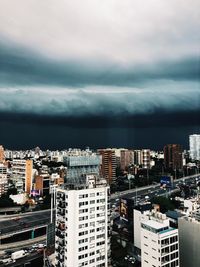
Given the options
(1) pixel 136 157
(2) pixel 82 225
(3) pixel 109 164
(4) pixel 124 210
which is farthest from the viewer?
(1) pixel 136 157

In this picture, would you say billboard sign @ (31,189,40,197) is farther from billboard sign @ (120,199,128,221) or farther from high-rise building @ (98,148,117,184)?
billboard sign @ (120,199,128,221)

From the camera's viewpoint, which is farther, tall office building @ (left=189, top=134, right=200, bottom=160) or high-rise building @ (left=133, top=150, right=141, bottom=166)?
high-rise building @ (left=133, top=150, right=141, bottom=166)

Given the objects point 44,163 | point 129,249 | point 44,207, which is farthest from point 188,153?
point 129,249

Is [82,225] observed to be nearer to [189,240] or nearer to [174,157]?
[189,240]

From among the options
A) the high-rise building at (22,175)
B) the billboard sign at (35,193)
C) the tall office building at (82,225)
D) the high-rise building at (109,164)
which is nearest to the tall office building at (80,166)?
the tall office building at (82,225)

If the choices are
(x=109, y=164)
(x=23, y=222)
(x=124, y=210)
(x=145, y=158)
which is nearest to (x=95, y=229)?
(x=124, y=210)

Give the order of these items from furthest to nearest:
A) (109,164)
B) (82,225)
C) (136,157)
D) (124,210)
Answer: (136,157), (109,164), (124,210), (82,225)

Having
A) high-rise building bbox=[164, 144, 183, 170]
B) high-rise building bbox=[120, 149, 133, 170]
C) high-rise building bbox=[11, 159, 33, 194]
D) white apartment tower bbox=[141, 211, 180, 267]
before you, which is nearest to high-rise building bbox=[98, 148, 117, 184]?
high-rise building bbox=[120, 149, 133, 170]
